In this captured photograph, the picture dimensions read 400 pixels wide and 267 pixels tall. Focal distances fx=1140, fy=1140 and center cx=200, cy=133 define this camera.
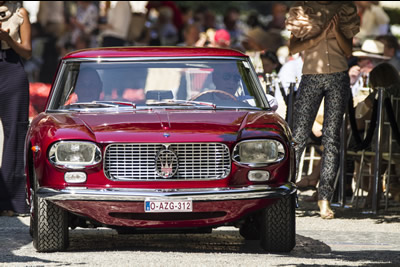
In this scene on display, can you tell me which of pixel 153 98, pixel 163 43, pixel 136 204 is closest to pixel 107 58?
pixel 153 98

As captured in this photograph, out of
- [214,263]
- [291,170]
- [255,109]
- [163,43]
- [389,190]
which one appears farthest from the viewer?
[163,43]

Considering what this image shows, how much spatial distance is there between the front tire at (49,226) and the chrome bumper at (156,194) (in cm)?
12

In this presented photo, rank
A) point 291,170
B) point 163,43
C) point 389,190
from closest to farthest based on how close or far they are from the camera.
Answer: point 291,170, point 389,190, point 163,43

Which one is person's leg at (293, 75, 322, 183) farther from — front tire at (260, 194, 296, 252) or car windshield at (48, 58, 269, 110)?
front tire at (260, 194, 296, 252)

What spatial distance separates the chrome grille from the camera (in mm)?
8156

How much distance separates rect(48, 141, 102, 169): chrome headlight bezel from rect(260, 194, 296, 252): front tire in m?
1.34

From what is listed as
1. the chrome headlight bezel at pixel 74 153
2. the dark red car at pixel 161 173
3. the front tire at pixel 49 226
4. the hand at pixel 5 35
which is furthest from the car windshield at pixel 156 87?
the hand at pixel 5 35

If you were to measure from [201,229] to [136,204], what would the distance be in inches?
27.7

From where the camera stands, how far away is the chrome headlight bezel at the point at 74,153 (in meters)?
8.15

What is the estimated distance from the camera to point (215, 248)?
898cm

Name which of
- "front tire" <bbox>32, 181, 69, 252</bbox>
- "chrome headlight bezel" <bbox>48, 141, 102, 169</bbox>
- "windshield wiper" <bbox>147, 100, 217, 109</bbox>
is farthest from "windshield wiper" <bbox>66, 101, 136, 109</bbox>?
"front tire" <bbox>32, 181, 69, 252</bbox>

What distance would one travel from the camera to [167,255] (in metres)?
8.18

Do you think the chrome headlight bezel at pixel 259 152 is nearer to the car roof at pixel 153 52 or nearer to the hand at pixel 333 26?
the car roof at pixel 153 52

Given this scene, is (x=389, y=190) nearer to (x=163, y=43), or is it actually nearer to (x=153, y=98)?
(x=153, y=98)
